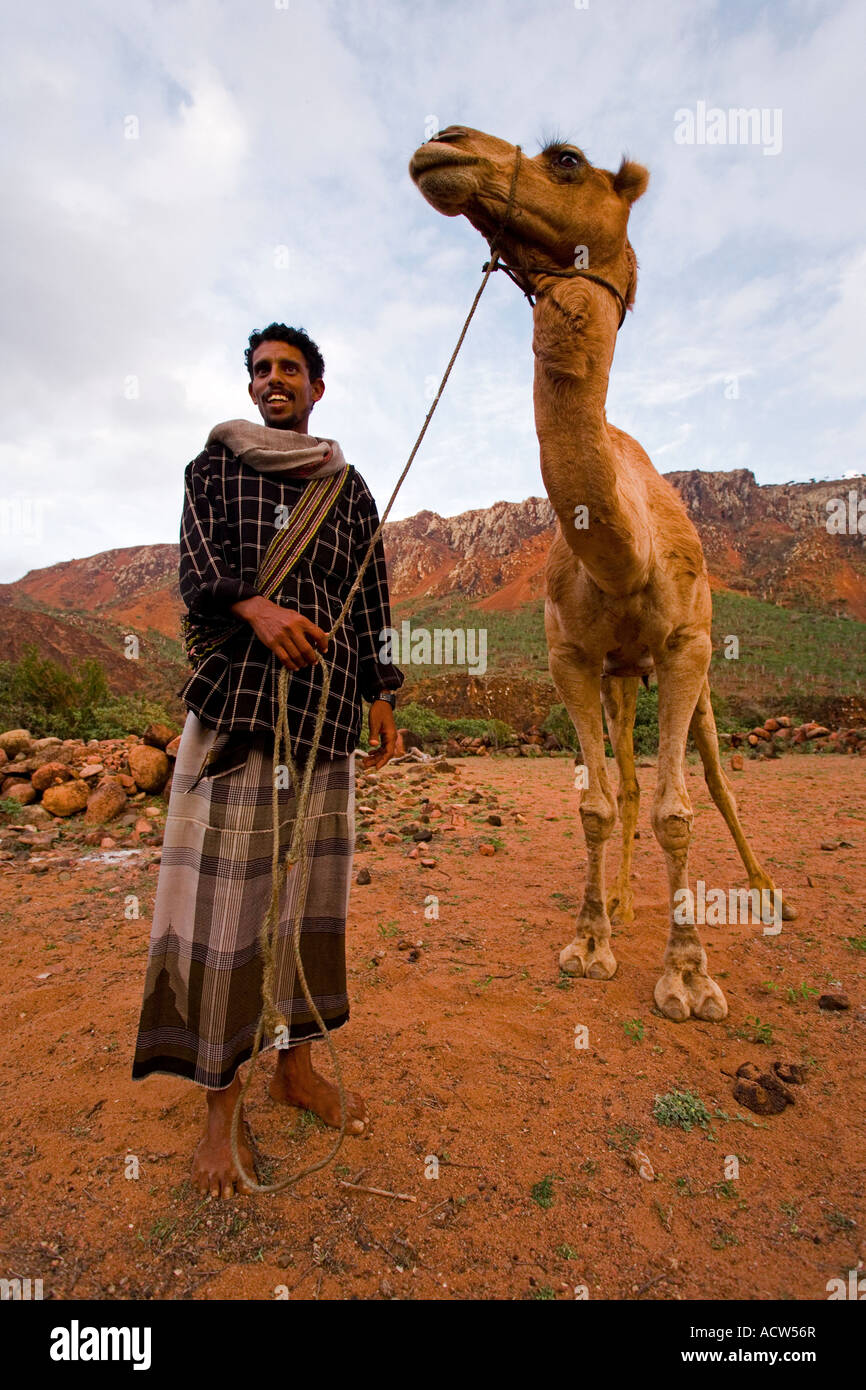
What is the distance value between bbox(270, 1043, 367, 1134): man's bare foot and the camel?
1413 millimetres

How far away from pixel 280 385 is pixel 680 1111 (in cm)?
274

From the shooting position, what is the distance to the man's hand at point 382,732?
91.1 inches

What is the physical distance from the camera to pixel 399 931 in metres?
3.81

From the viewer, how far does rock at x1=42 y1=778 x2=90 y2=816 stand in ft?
21.1

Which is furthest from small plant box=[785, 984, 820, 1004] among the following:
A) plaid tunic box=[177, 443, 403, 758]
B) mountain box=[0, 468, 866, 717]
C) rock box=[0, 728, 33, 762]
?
mountain box=[0, 468, 866, 717]

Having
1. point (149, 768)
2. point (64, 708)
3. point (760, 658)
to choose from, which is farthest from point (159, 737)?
point (760, 658)

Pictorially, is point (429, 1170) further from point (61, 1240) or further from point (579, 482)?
point (579, 482)

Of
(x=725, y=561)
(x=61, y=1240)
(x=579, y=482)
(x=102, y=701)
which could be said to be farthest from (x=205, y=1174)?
(x=725, y=561)

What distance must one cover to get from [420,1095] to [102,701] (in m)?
10.6

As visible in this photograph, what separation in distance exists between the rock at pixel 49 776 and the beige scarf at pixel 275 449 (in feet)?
18.7

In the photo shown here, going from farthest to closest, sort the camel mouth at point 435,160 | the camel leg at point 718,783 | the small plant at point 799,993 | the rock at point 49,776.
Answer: the rock at point 49,776
the camel leg at point 718,783
the small plant at point 799,993
the camel mouth at point 435,160

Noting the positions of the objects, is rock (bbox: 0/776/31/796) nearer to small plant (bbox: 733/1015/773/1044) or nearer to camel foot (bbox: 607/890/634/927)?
camel foot (bbox: 607/890/634/927)

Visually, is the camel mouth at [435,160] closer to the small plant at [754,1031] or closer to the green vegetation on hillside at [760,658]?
the small plant at [754,1031]

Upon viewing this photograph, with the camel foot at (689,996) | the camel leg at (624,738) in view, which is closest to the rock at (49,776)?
the camel leg at (624,738)
